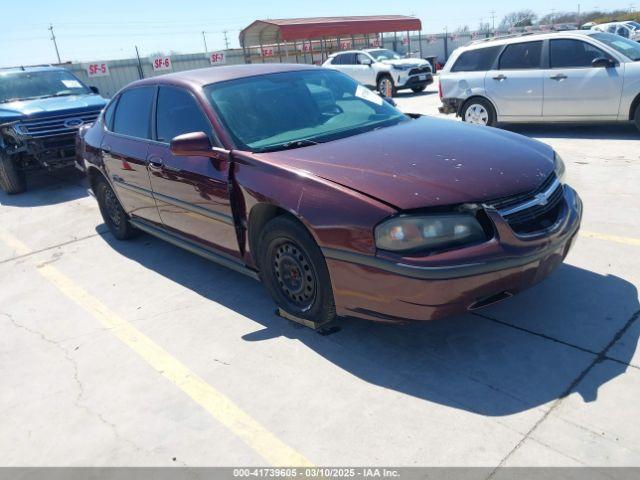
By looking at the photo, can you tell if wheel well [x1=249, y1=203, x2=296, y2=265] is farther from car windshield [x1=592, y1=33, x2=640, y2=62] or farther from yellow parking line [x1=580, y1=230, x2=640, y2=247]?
car windshield [x1=592, y1=33, x2=640, y2=62]

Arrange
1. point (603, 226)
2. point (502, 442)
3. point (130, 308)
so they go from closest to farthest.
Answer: point (502, 442) < point (130, 308) < point (603, 226)

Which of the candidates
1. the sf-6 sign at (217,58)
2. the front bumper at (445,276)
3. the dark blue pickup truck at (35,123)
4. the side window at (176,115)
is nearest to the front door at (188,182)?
the side window at (176,115)

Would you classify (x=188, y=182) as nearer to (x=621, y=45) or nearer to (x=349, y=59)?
(x=621, y=45)

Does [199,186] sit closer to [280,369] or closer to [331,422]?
[280,369]

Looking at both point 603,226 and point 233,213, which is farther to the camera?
point 603,226

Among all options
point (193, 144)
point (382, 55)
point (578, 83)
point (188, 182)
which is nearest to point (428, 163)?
point (193, 144)

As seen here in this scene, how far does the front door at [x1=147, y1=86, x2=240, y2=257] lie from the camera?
3762 millimetres

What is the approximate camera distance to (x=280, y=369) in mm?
3186

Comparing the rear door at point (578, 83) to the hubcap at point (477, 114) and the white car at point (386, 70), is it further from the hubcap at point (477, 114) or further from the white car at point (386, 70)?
the white car at point (386, 70)

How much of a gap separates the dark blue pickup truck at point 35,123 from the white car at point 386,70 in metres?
9.41

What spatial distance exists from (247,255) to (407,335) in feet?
4.05

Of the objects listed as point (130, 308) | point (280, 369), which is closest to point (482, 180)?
point (280, 369)

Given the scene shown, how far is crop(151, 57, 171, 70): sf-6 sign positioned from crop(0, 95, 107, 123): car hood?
16813 millimetres

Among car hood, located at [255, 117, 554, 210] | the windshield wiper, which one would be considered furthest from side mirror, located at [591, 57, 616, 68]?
the windshield wiper
